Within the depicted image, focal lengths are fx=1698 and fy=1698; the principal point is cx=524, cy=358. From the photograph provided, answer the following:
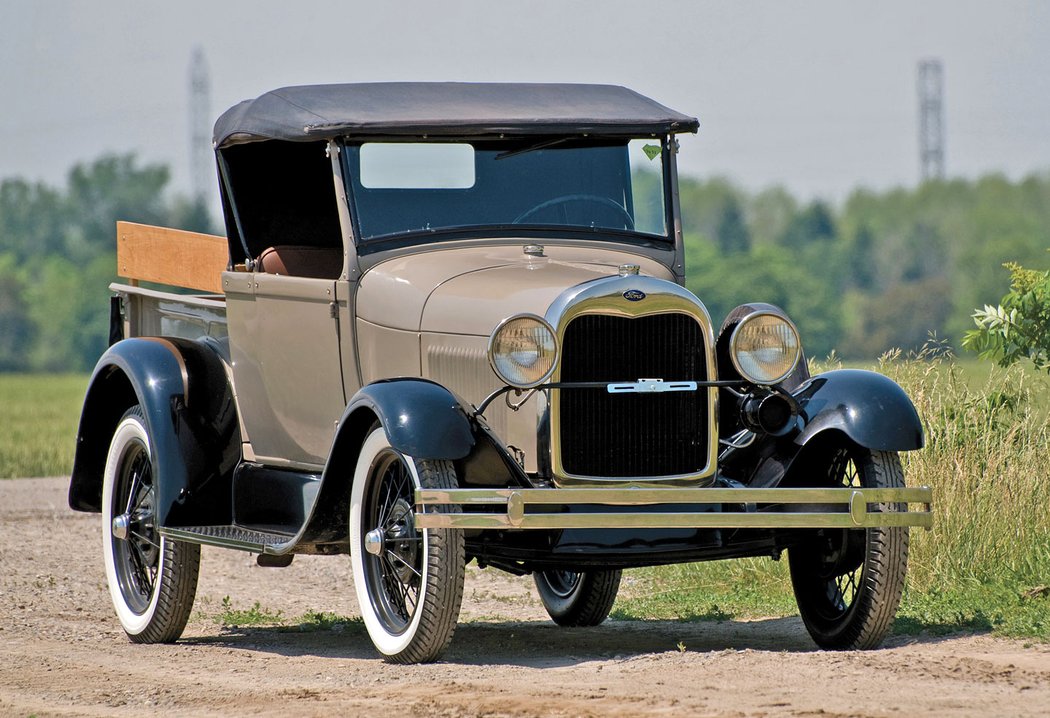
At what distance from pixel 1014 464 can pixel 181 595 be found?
14.5 feet

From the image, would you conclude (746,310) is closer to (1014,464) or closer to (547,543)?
(547,543)

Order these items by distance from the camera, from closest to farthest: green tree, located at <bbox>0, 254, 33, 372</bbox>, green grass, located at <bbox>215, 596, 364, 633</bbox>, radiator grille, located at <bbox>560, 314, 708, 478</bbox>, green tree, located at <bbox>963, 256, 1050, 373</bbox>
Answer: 1. radiator grille, located at <bbox>560, 314, 708, 478</bbox>
2. green grass, located at <bbox>215, 596, 364, 633</bbox>
3. green tree, located at <bbox>963, 256, 1050, 373</bbox>
4. green tree, located at <bbox>0, 254, 33, 372</bbox>

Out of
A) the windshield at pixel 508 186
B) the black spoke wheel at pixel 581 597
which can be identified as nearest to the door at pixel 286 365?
the windshield at pixel 508 186

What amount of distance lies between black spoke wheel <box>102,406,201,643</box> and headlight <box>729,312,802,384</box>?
112 inches

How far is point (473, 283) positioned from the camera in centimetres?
685

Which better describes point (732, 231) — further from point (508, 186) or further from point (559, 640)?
point (508, 186)

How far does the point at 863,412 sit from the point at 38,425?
27186 mm

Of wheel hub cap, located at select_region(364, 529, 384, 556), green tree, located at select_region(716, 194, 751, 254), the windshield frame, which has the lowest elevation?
green tree, located at select_region(716, 194, 751, 254)

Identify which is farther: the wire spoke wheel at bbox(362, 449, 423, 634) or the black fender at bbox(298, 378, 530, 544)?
the wire spoke wheel at bbox(362, 449, 423, 634)

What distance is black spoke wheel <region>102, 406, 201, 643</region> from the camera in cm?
790

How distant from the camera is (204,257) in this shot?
8.95 m

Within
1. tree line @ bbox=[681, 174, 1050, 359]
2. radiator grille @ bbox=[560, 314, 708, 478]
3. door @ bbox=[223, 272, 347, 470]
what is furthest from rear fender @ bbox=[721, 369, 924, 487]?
tree line @ bbox=[681, 174, 1050, 359]

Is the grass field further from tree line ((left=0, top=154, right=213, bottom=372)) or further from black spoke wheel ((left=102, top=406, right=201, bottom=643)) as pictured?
tree line ((left=0, top=154, right=213, bottom=372))

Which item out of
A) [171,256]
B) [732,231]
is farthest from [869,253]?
[171,256]
